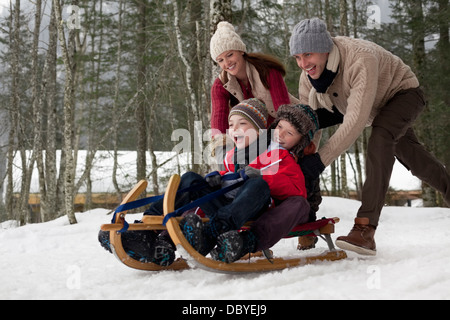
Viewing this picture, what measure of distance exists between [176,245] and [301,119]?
1045mm

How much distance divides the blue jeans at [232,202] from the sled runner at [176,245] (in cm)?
17

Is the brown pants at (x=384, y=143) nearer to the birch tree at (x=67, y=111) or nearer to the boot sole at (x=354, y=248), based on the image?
the boot sole at (x=354, y=248)

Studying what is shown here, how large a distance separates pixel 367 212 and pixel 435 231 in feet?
4.97

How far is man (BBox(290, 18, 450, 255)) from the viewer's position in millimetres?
2422

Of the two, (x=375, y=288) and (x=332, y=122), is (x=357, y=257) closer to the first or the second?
(x=375, y=288)

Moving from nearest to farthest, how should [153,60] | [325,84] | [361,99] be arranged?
[361,99]
[325,84]
[153,60]

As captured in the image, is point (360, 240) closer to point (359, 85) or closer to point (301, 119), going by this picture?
point (301, 119)

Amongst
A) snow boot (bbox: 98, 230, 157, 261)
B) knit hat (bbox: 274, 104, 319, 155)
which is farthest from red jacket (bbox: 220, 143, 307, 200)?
snow boot (bbox: 98, 230, 157, 261)

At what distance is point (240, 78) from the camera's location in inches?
117

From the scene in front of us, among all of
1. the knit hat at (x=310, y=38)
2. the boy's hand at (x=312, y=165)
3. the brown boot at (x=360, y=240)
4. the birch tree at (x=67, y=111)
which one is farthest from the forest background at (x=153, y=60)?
the brown boot at (x=360, y=240)

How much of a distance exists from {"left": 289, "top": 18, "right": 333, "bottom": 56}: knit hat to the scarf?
0.07 meters

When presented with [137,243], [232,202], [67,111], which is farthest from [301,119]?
[67,111]

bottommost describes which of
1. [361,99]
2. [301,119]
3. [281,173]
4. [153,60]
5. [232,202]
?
[232,202]

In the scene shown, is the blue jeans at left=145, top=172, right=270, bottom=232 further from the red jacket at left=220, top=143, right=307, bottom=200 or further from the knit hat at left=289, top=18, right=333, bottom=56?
the knit hat at left=289, top=18, right=333, bottom=56
